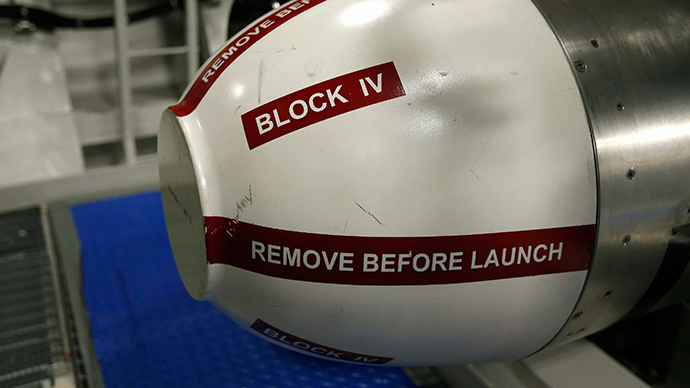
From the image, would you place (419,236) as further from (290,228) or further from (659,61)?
(659,61)

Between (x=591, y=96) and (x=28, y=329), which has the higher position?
(x=591, y=96)

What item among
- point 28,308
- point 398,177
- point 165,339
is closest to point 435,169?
point 398,177

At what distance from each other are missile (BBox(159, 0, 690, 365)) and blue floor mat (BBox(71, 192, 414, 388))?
0.96 ft

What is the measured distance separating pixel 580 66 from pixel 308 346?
0.52 metres

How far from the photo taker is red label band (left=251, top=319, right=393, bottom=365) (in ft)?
2.48

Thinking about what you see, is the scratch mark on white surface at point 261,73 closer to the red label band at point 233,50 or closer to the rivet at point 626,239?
the red label band at point 233,50

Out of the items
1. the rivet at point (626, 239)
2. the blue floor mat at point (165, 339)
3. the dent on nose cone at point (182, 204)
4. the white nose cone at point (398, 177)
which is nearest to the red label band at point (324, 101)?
the white nose cone at point (398, 177)

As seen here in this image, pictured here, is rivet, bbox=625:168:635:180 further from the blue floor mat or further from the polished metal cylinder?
the blue floor mat

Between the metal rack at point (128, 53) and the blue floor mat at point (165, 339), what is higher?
the metal rack at point (128, 53)

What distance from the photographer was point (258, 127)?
675 millimetres

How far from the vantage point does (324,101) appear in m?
0.66

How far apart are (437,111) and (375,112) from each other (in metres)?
0.08

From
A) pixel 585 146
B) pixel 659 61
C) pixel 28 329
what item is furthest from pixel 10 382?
pixel 659 61

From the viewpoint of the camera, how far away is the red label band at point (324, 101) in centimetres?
66
